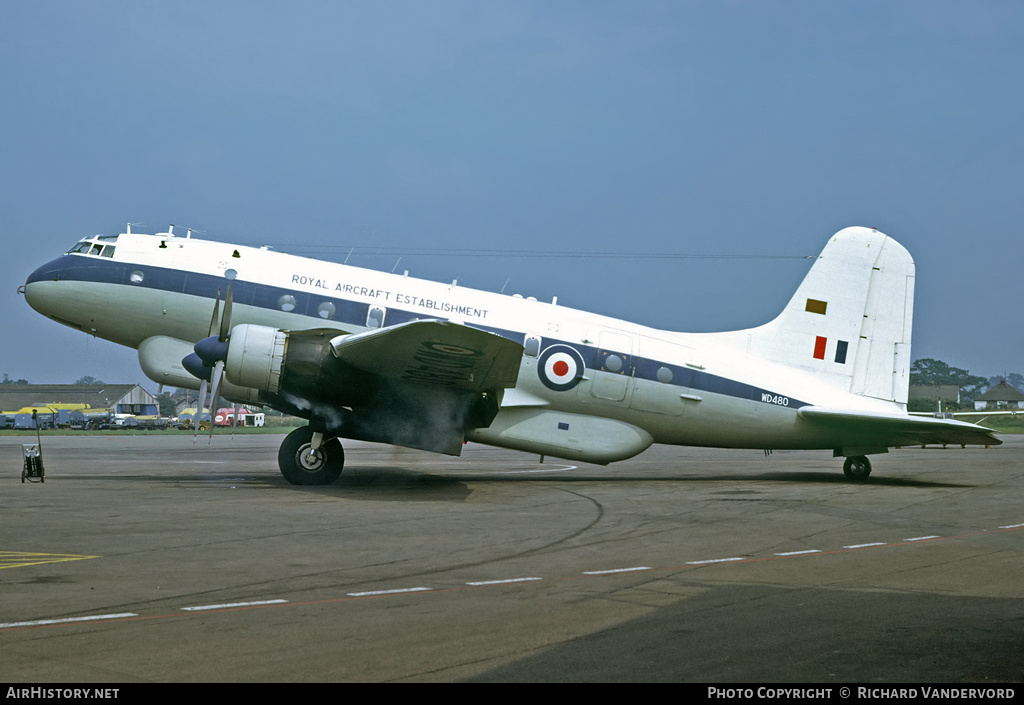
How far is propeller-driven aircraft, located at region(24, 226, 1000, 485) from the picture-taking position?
17.3m

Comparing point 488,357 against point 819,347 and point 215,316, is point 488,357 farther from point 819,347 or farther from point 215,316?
point 819,347

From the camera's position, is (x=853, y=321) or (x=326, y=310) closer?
(x=326, y=310)

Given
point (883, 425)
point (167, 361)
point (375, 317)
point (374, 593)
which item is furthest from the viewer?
point (883, 425)

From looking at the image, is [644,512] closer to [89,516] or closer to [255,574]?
[255,574]

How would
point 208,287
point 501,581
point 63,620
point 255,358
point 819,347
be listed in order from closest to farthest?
point 63,620
point 501,581
point 255,358
point 208,287
point 819,347

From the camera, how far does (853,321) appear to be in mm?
21891

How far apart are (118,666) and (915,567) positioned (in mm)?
8059

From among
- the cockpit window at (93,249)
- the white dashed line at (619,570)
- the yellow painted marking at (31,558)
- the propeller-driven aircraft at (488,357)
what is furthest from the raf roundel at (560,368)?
the yellow painted marking at (31,558)

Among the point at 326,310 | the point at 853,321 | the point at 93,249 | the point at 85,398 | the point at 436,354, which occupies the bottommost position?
the point at 85,398

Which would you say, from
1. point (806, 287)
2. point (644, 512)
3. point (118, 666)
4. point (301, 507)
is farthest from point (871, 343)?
point (118, 666)

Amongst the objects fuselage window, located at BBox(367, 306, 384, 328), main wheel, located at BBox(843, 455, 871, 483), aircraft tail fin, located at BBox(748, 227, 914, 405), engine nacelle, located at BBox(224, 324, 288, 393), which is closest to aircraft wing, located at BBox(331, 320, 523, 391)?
engine nacelle, located at BBox(224, 324, 288, 393)

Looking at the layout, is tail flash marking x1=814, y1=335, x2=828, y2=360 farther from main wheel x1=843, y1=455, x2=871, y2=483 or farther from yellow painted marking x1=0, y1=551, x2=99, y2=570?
yellow painted marking x1=0, y1=551, x2=99, y2=570

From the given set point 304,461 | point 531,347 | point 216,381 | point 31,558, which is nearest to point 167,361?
point 216,381

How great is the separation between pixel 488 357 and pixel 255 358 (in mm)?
4544
